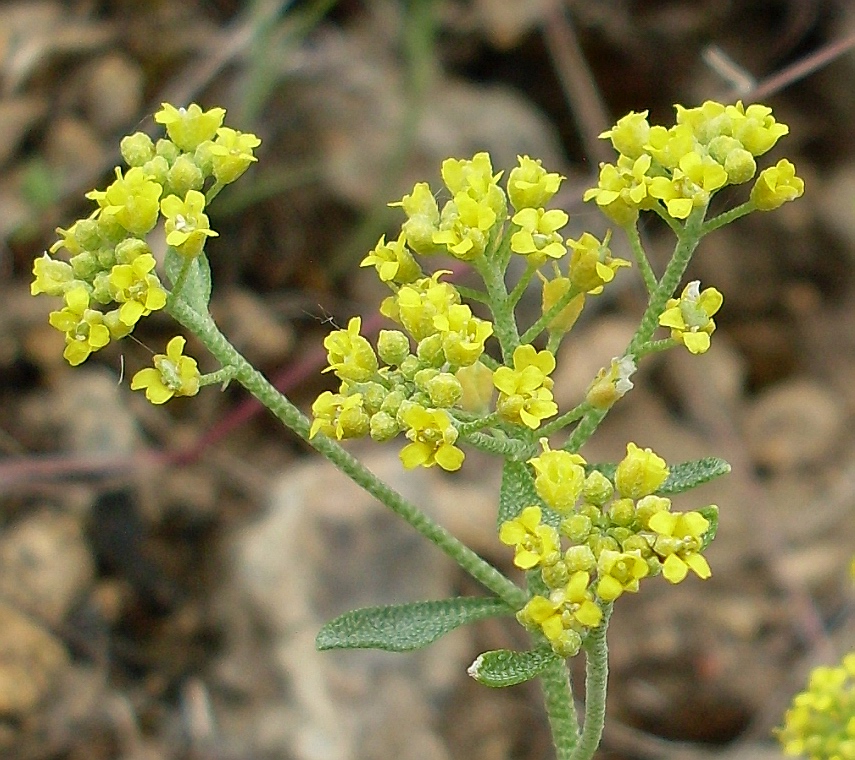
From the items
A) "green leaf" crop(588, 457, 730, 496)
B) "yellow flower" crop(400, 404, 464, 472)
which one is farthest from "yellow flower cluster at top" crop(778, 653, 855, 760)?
"yellow flower" crop(400, 404, 464, 472)

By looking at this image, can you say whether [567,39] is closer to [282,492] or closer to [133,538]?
[282,492]

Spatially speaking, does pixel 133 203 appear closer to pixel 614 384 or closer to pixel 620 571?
pixel 614 384

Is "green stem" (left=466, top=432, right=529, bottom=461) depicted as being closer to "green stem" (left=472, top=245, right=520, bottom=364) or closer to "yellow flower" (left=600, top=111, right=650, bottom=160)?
"green stem" (left=472, top=245, right=520, bottom=364)

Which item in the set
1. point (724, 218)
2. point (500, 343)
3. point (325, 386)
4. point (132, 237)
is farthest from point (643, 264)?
point (325, 386)

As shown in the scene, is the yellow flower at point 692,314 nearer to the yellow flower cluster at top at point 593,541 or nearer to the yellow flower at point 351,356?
the yellow flower cluster at top at point 593,541

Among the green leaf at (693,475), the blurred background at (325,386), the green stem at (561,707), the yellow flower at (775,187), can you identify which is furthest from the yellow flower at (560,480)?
the blurred background at (325,386)

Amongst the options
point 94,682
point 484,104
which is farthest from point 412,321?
point 484,104
